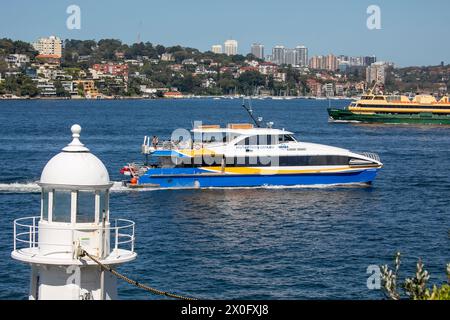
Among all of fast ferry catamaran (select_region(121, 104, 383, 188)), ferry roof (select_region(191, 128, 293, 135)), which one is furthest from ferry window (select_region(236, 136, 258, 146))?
ferry roof (select_region(191, 128, 293, 135))

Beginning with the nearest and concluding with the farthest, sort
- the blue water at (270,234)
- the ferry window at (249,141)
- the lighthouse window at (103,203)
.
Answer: the lighthouse window at (103,203) < the blue water at (270,234) < the ferry window at (249,141)

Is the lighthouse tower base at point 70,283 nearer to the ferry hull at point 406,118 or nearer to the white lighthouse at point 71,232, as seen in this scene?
the white lighthouse at point 71,232

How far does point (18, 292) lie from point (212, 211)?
14.7 m

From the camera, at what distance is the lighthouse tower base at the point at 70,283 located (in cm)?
980

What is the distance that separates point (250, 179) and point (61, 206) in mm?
31606

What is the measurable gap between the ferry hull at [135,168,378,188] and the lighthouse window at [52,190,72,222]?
98.6 ft

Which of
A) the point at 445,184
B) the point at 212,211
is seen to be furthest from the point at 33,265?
the point at 445,184

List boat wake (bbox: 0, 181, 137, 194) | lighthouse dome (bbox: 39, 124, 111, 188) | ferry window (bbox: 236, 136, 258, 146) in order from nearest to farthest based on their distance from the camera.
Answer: lighthouse dome (bbox: 39, 124, 111, 188) → boat wake (bbox: 0, 181, 137, 194) → ferry window (bbox: 236, 136, 258, 146)

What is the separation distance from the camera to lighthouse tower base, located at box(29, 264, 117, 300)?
980 centimetres

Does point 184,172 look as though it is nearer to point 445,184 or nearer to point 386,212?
point 386,212

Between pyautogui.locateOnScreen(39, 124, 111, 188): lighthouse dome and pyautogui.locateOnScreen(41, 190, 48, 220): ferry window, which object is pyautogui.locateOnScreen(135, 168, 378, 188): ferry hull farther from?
pyautogui.locateOnScreen(39, 124, 111, 188): lighthouse dome

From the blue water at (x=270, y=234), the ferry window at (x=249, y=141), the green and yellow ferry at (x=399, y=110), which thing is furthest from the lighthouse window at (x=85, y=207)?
the green and yellow ferry at (x=399, y=110)

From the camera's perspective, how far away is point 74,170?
9.81 metres

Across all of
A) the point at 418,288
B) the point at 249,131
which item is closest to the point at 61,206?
the point at 418,288
